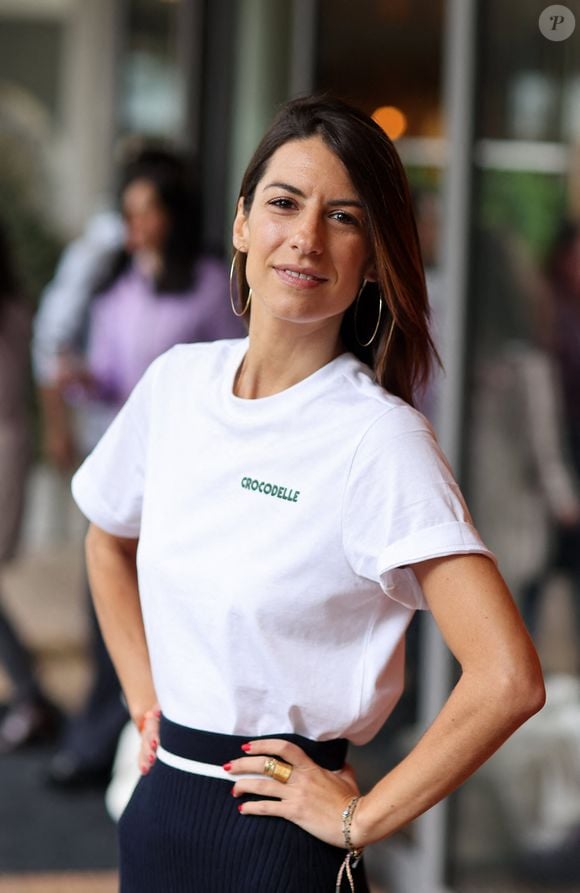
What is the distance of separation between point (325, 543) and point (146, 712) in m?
0.46

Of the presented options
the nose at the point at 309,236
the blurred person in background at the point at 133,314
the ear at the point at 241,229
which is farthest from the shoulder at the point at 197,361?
the blurred person in background at the point at 133,314

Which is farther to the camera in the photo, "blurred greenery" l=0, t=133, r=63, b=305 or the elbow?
"blurred greenery" l=0, t=133, r=63, b=305

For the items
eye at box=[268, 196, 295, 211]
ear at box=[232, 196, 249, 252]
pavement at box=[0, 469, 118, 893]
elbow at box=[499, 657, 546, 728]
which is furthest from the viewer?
pavement at box=[0, 469, 118, 893]

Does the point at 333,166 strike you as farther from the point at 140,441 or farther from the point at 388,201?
the point at 140,441

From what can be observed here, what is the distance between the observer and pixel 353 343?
1.59 metres

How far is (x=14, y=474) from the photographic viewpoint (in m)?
4.33

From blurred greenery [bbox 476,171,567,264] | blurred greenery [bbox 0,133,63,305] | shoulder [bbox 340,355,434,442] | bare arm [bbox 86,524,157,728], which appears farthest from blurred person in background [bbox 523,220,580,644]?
blurred greenery [bbox 0,133,63,305]

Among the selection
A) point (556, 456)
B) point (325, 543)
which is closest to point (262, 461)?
point (325, 543)

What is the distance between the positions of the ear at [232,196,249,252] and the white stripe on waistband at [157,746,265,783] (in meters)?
Answer: 0.58

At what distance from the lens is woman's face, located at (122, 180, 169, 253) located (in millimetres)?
3855

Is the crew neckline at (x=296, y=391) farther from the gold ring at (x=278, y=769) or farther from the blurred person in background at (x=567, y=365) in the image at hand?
the blurred person in background at (x=567, y=365)

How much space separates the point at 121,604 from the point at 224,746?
33 centimetres

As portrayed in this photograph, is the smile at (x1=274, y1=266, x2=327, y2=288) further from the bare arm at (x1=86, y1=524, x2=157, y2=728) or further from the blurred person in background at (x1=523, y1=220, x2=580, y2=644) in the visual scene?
the blurred person in background at (x1=523, y1=220, x2=580, y2=644)

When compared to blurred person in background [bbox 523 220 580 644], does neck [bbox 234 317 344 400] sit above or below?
above
